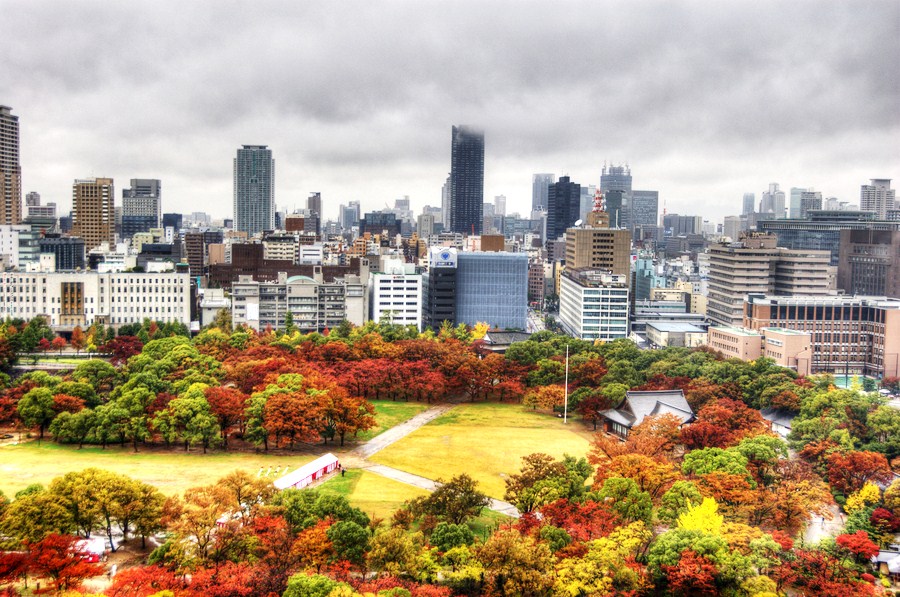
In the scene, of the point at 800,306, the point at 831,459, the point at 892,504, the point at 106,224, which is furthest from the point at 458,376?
the point at 106,224

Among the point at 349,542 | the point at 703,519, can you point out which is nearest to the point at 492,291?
the point at 703,519

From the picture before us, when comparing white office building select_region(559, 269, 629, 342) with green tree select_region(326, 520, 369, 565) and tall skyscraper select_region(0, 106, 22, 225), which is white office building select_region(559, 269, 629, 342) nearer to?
green tree select_region(326, 520, 369, 565)

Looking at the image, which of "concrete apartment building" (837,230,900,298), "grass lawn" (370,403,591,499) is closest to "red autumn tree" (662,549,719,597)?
"grass lawn" (370,403,591,499)

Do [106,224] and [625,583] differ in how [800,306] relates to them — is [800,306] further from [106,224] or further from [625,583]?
[106,224]

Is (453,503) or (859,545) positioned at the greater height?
(453,503)

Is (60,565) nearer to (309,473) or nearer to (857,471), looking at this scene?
(309,473)
